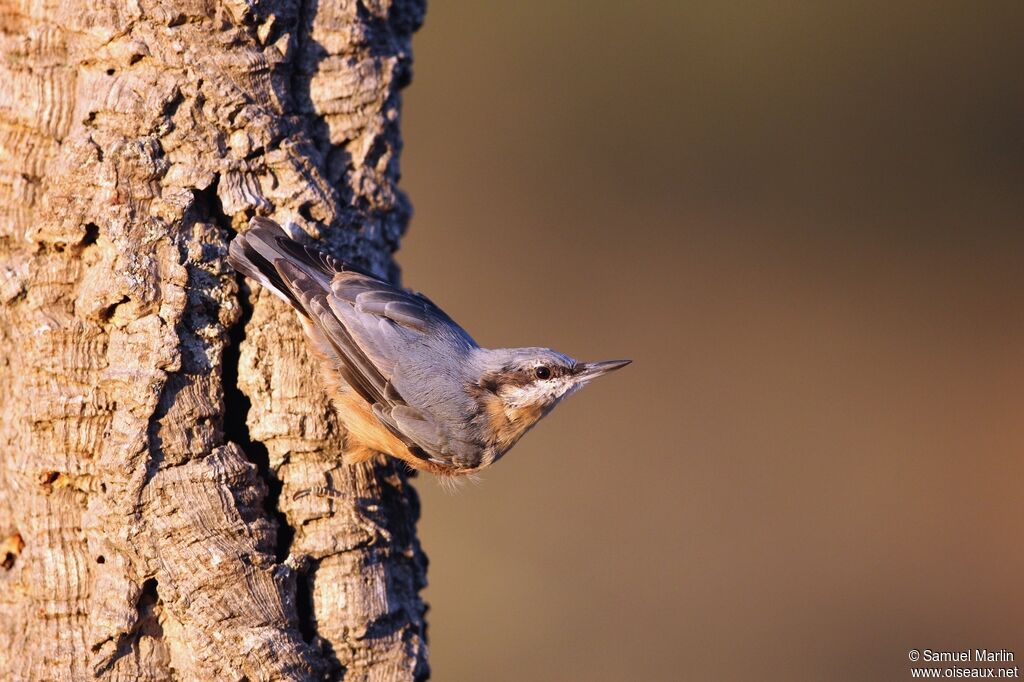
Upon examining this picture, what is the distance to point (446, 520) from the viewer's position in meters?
6.61

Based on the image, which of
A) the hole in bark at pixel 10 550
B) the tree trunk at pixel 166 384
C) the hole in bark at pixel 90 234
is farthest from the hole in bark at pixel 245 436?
the hole in bark at pixel 10 550

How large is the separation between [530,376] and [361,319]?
61 centimetres

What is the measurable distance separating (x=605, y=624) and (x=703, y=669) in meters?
0.60

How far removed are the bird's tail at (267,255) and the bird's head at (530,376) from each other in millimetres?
734

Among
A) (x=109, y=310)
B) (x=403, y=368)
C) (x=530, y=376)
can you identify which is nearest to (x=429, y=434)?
(x=403, y=368)

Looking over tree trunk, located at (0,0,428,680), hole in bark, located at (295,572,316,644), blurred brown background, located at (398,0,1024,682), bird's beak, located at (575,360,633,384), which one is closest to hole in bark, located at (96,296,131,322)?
tree trunk, located at (0,0,428,680)

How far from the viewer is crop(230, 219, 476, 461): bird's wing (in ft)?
10.1

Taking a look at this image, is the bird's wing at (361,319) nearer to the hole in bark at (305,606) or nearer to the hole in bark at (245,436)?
the hole in bark at (245,436)

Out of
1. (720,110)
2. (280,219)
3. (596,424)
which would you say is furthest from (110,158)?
(720,110)

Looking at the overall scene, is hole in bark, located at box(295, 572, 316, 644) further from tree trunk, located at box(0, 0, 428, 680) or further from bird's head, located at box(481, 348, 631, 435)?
bird's head, located at box(481, 348, 631, 435)

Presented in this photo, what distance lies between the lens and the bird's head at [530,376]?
3.56m

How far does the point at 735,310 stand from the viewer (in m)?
7.51

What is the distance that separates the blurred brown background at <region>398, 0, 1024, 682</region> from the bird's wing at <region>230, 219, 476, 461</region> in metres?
3.07

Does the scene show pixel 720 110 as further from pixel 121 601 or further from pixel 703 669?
pixel 121 601
